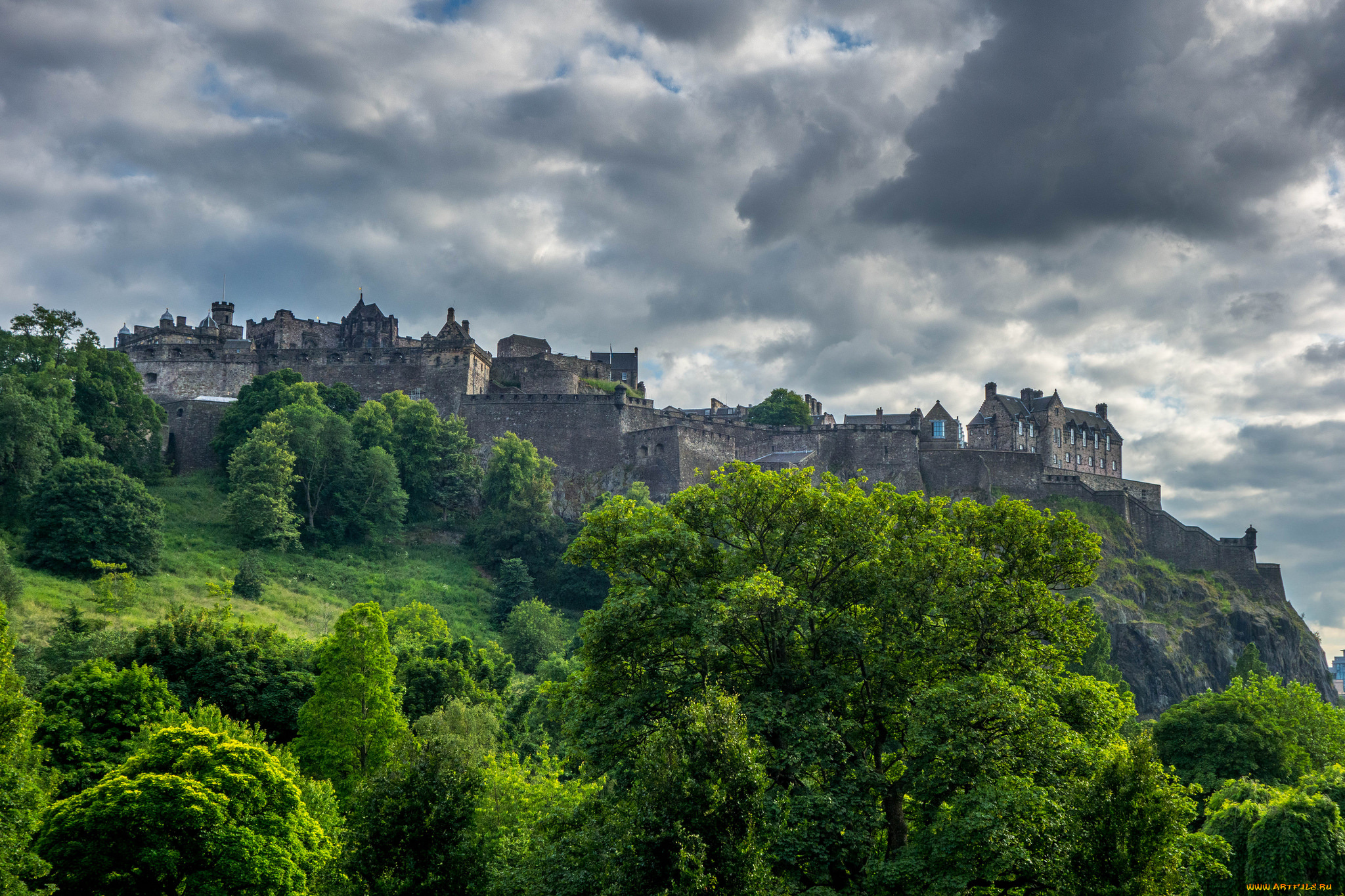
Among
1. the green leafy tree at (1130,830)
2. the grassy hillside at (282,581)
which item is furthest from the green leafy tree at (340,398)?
the green leafy tree at (1130,830)

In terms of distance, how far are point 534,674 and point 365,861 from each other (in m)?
28.2

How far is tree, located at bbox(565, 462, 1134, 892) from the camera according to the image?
16062 millimetres

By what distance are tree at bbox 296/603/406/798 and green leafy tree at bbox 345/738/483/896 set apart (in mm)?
10306

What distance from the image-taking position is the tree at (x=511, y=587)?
2002 inches

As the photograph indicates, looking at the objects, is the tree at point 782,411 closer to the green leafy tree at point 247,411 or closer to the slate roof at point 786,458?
the slate roof at point 786,458

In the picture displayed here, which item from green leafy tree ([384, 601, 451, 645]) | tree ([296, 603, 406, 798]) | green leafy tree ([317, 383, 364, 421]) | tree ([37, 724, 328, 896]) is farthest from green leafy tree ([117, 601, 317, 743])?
green leafy tree ([317, 383, 364, 421])

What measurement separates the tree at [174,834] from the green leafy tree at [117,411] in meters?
35.0

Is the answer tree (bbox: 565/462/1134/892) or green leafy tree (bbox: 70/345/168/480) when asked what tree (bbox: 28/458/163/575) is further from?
tree (bbox: 565/462/1134/892)

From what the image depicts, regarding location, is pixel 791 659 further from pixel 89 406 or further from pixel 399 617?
pixel 89 406

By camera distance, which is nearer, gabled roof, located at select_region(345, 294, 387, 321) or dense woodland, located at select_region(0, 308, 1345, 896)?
dense woodland, located at select_region(0, 308, 1345, 896)

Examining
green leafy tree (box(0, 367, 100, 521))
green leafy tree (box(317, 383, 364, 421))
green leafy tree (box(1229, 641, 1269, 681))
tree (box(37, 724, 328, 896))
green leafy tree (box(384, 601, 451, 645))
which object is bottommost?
tree (box(37, 724, 328, 896))

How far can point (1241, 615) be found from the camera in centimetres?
6247

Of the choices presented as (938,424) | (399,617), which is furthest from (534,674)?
(938,424)

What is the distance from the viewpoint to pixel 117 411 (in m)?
53.0
